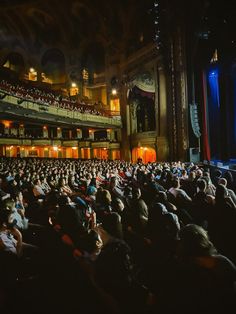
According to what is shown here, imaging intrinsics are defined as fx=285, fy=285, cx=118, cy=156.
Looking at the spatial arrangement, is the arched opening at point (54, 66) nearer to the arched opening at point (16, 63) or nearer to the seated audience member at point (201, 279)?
the arched opening at point (16, 63)

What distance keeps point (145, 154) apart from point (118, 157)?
5.70 meters

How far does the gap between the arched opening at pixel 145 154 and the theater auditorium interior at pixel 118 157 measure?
0.17 m

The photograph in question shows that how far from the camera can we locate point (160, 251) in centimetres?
374

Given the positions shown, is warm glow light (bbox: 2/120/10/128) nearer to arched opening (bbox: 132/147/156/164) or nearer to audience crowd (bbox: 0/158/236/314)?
arched opening (bbox: 132/147/156/164)

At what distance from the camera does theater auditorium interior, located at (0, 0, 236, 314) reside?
2709 mm

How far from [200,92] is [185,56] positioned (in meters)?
3.82

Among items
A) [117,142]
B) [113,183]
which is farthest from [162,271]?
[117,142]

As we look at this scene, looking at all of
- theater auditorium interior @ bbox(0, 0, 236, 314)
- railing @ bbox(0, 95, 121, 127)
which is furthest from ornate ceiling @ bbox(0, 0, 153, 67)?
railing @ bbox(0, 95, 121, 127)

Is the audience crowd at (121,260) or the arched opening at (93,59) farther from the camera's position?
the arched opening at (93,59)

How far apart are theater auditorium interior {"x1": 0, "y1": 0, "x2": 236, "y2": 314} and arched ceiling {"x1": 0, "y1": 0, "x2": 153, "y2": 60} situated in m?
0.18

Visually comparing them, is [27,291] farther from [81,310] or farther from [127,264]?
[127,264]

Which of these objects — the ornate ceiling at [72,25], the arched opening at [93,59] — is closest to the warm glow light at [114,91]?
the arched opening at [93,59]

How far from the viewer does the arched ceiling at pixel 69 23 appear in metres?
39.7

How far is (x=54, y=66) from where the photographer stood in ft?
158
